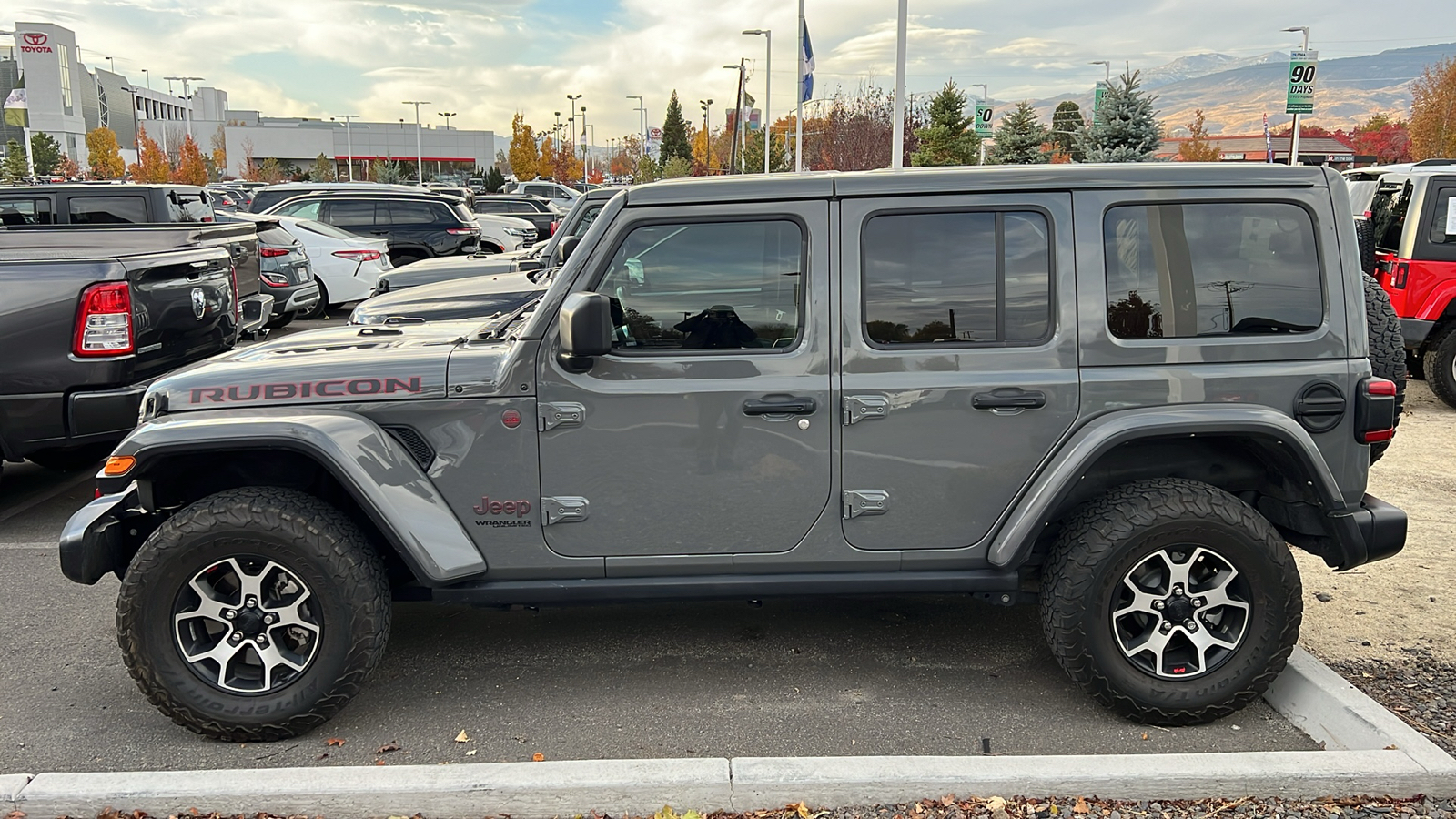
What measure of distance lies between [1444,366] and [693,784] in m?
Result: 9.17

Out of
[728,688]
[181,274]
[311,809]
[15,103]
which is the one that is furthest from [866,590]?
[15,103]

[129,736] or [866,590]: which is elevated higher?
[866,590]

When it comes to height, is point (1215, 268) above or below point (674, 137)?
below

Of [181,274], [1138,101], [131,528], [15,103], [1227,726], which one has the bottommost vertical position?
[1227,726]

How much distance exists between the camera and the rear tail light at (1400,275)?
9.40 metres

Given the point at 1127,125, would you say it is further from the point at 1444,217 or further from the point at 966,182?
the point at 966,182

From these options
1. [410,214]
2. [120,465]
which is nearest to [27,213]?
[410,214]

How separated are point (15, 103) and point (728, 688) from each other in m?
116

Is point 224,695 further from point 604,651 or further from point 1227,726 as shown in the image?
point 1227,726

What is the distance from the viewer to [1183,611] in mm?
3689

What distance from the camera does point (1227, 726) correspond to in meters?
3.75

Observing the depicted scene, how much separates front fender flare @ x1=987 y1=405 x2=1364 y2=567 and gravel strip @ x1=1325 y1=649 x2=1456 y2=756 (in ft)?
2.60

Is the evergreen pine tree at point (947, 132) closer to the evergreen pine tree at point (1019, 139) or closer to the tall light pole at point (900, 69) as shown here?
the evergreen pine tree at point (1019, 139)

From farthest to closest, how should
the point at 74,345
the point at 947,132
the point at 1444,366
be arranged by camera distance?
1. the point at 947,132
2. the point at 1444,366
3. the point at 74,345
